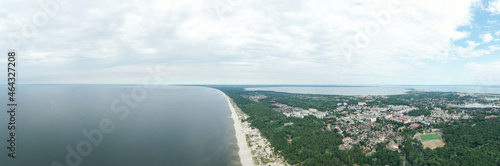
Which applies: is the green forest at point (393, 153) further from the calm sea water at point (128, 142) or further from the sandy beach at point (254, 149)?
the calm sea water at point (128, 142)

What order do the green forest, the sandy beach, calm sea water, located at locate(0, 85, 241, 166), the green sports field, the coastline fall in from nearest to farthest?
the green forest
calm sea water, located at locate(0, 85, 241, 166)
the sandy beach
the coastline
the green sports field

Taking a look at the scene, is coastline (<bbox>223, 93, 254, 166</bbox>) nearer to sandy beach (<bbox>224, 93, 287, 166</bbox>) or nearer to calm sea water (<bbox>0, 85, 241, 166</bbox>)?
sandy beach (<bbox>224, 93, 287, 166</bbox>)

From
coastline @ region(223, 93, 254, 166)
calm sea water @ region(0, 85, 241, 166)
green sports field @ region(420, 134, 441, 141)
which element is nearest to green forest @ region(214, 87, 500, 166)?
green sports field @ region(420, 134, 441, 141)

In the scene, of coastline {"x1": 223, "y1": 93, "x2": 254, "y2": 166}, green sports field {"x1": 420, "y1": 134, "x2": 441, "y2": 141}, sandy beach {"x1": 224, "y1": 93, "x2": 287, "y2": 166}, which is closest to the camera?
sandy beach {"x1": 224, "y1": 93, "x2": 287, "y2": 166}

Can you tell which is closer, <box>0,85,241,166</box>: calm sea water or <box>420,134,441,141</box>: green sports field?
<box>0,85,241,166</box>: calm sea water

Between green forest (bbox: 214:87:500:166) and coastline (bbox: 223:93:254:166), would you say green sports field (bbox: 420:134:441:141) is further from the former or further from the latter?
coastline (bbox: 223:93:254:166)

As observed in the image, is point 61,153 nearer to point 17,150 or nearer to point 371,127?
point 17,150

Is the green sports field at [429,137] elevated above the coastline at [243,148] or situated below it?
above

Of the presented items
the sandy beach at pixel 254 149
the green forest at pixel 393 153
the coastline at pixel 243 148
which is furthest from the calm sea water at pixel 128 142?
the green forest at pixel 393 153

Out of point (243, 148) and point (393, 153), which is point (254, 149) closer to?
point (243, 148)

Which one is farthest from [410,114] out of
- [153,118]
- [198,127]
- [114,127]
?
[114,127]

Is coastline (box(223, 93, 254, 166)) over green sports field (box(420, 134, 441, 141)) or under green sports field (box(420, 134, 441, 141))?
under
